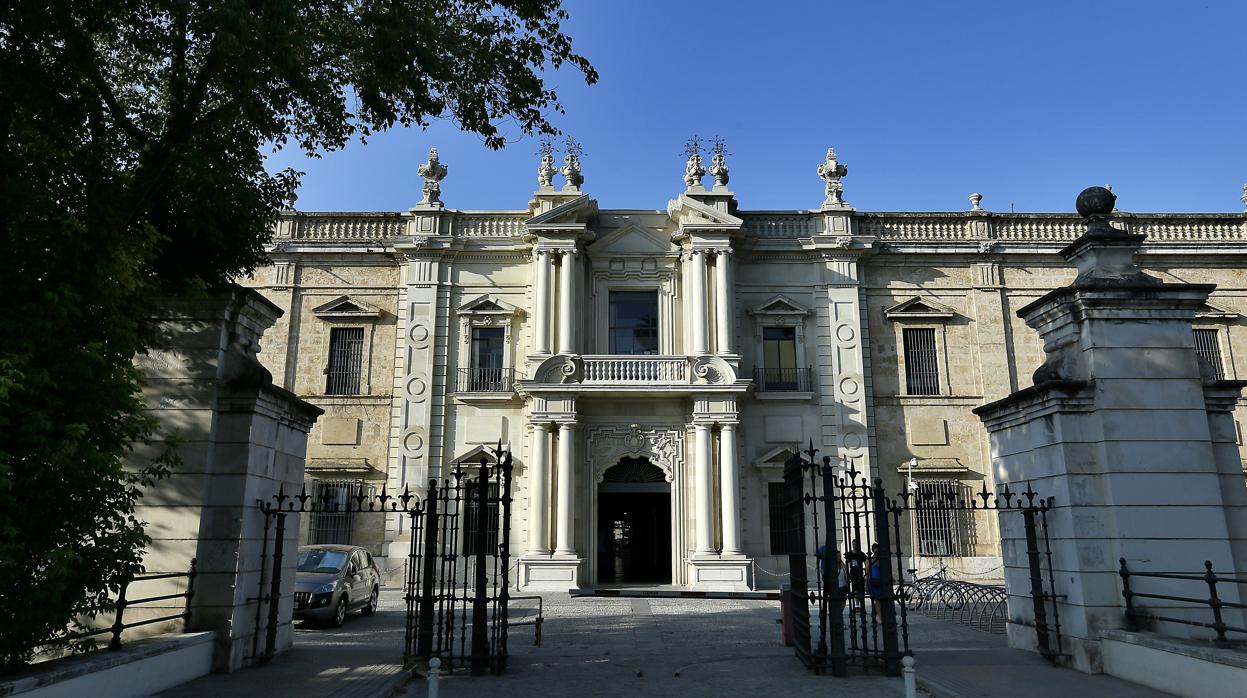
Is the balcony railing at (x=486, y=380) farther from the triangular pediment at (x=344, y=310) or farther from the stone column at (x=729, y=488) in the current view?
the stone column at (x=729, y=488)

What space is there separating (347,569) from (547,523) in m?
7.45

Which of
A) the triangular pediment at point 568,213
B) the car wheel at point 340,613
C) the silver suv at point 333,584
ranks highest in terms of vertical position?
the triangular pediment at point 568,213

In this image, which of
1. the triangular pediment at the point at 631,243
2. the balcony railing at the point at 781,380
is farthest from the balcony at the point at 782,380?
the triangular pediment at the point at 631,243

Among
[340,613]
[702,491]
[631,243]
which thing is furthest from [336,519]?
[631,243]

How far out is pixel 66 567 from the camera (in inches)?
264

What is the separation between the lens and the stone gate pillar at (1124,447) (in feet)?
31.2

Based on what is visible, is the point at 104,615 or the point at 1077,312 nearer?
the point at 104,615

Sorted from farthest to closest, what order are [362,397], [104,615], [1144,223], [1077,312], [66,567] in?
[1144,223], [362,397], [1077,312], [104,615], [66,567]

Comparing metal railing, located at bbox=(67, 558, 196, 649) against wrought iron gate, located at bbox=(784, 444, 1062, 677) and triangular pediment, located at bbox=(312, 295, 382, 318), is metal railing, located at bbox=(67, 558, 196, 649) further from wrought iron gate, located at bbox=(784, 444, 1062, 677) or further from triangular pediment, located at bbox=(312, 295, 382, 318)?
triangular pediment, located at bbox=(312, 295, 382, 318)

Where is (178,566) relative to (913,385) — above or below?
below

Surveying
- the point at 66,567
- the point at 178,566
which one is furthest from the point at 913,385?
the point at 66,567

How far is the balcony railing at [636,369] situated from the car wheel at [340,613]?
969 cm

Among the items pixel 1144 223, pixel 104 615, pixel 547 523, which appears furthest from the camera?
pixel 1144 223

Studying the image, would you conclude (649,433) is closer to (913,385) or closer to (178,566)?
(913,385)
